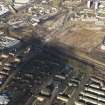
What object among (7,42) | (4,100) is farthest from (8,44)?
(4,100)

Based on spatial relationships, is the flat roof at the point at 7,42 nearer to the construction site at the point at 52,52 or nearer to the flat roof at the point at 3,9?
the construction site at the point at 52,52

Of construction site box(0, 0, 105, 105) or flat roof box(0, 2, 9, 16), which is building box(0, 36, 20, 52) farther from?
flat roof box(0, 2, 9, 16)

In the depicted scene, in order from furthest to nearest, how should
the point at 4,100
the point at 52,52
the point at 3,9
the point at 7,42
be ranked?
the point at 3,9, the point at 7,42, the point at 52,52, the point at 4,100

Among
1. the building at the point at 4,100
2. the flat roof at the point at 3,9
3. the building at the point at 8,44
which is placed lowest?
the building at the point at 4,100

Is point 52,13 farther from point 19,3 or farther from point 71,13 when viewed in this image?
point 19,3

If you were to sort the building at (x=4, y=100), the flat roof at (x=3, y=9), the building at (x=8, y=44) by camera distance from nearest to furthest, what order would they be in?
the building at (x=4, y=100)
the building at (x=8, y=44)
the flat roof at (x=3, y=9)

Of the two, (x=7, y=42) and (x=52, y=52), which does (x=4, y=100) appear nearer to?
(x=52, y=52)

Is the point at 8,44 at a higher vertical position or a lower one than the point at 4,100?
higher

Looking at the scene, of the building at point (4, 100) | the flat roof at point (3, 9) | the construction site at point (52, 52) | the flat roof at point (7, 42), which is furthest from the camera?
the flat roof at point (3, 9)

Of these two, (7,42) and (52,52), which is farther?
(7,42)

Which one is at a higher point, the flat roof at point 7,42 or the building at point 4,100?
the flat roof at point 7,42

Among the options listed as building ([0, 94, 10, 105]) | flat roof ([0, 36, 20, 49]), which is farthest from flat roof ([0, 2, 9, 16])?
building ([0, 94, 10, 105])

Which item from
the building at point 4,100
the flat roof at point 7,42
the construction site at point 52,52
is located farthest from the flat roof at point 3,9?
the building at point 4,100
